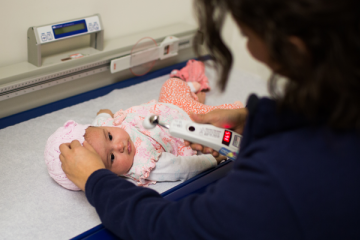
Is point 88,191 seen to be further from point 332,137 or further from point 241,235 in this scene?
point 332,137

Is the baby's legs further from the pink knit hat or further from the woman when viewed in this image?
the woman

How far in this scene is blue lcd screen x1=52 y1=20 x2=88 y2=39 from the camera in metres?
1.46

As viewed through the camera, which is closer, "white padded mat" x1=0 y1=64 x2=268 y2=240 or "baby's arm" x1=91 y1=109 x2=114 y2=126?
"white padded mat" x1=0 y1=64 x2=268 y2=240

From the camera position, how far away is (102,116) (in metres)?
1.46

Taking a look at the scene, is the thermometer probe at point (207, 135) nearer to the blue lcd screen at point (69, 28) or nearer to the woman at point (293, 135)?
the woman at point (293, 135)

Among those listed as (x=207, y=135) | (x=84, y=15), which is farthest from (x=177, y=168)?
(x=84, y=15)

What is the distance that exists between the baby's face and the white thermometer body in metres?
0.35

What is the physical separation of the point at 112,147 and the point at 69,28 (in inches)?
27.3

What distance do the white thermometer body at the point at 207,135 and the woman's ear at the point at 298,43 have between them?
0.49 m

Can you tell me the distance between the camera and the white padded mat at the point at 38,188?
3.33 ft

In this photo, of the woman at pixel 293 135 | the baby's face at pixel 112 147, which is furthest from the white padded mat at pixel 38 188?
the woman at pixel 293 135

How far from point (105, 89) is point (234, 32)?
1218 mm

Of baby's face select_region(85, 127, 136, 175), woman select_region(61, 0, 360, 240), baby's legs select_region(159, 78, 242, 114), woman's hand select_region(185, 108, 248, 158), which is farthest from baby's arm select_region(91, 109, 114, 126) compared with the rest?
woman select_region(61, 0, 360, 240)

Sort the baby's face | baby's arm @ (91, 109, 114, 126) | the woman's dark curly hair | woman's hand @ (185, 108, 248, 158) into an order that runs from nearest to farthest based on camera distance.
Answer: the woman's dark curly hair → woman's hand @ (185, 108, 248, 158) → the baby's face → baby's arm @ (91, 109, 114, 126)
